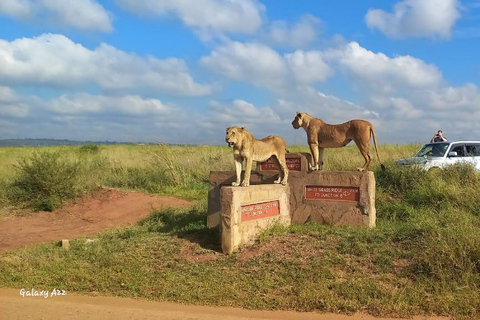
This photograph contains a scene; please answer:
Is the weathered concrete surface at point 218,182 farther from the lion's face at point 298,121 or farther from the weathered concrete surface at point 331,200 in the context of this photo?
the lion's face at point 298,121

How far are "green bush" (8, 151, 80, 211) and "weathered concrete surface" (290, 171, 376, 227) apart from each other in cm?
804

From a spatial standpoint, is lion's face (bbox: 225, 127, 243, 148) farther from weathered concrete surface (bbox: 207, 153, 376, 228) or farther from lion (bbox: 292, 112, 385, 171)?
lion (bbox: 292, 112, 385, 171)

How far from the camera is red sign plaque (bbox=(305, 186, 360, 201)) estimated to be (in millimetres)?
7988

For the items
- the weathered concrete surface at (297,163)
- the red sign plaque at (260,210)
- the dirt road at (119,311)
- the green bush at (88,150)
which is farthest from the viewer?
the green bush at (88,150)

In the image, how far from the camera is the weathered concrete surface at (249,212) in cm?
688

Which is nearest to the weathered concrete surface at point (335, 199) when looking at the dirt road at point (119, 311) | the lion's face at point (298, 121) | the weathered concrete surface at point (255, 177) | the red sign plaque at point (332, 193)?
the red sign plaque at point (332, 193)

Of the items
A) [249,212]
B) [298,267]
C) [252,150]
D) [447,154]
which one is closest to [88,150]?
[447,154]

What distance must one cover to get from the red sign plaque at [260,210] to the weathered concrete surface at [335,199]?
552 millimetres

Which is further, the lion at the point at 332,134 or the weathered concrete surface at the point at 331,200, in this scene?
the lion at the point at 332,134

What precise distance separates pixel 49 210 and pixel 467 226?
10999 millimetres

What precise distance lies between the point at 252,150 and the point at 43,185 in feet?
27.4

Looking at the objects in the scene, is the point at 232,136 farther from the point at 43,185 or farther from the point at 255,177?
the point at 43,185

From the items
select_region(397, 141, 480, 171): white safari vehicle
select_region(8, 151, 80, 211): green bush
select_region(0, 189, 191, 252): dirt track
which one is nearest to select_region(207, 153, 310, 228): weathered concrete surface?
select_region(0, 189, 191, 252): dirt track

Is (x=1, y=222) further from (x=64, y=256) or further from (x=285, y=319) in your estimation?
(x=285, y=319)
